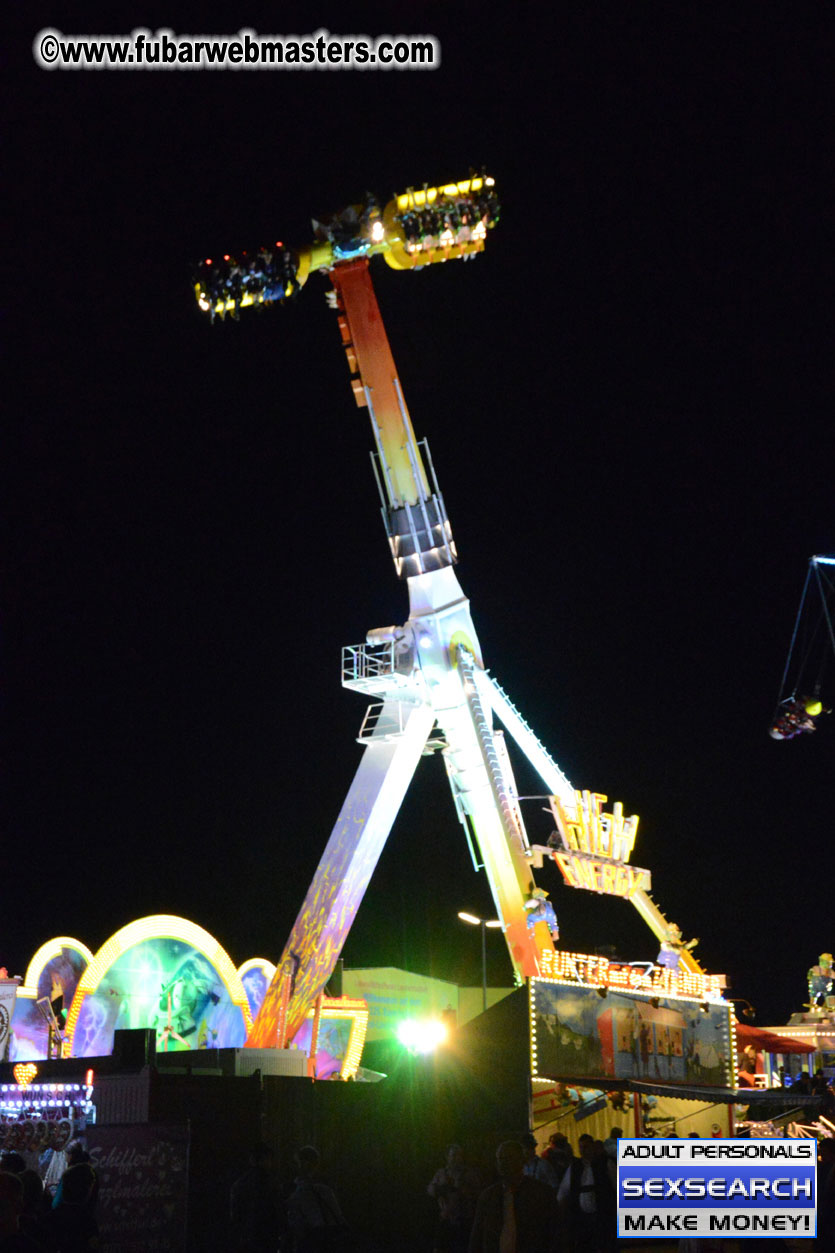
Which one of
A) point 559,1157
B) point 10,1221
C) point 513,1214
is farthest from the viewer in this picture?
point 559,1157

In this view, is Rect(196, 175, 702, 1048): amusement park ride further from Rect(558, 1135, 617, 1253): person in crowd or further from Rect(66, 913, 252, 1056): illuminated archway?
Rect(558, 1135, 617, 1253): person in crowd

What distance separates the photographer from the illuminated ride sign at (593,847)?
28.0m

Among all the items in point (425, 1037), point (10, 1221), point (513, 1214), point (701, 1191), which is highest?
point (425, 1037)

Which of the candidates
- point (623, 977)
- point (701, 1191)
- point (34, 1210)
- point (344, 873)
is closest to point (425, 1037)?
point (344, 873)

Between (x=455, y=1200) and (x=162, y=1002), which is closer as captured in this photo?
(x=455, y=1200)

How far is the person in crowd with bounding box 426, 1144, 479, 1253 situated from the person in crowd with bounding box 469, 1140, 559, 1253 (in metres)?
4.94

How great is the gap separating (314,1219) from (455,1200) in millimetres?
3539

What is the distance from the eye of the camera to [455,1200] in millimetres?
13391

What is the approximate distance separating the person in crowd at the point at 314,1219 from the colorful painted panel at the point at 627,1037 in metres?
9.47

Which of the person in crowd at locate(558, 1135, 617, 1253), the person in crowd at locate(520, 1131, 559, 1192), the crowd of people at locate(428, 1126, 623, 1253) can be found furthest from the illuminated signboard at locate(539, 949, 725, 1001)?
the person in crowd at locate(558, 1135, 617, 1253)

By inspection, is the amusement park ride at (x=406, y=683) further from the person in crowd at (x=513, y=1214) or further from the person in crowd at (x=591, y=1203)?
the person in crowd at (x=513, y=1214)

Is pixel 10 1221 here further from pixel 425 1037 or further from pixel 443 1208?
pixel 425 1037

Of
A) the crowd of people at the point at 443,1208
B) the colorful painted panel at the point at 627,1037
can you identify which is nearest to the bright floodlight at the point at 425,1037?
the colorful painted panel at the point at 627,1037

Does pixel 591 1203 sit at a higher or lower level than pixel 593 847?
lower
